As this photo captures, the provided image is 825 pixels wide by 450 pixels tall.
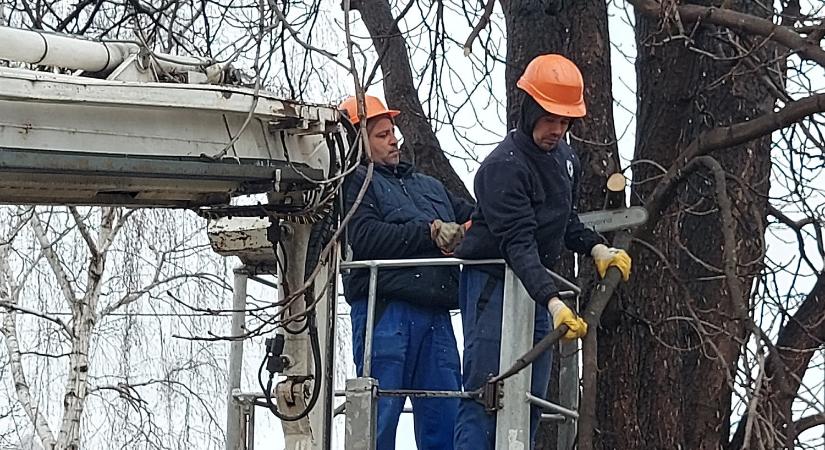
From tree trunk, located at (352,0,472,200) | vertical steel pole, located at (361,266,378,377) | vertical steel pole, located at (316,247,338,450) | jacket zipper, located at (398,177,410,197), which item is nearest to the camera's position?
vertical steel pole, located at (316,247,338,450)

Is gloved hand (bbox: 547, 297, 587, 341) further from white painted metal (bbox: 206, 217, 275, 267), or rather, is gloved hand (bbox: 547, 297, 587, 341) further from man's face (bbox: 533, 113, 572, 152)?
white painted metal (bbox: 206, 217, 275, 267)

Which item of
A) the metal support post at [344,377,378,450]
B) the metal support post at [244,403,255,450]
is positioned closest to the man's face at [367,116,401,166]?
the metal support post at [244,403,255,450]

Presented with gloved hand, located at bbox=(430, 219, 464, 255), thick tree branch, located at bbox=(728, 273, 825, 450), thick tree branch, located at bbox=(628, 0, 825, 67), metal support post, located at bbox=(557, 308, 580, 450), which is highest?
thick tree branch, located at bbox=(628, 0, 825, 67)

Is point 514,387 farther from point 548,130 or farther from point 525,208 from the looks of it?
point 548,130

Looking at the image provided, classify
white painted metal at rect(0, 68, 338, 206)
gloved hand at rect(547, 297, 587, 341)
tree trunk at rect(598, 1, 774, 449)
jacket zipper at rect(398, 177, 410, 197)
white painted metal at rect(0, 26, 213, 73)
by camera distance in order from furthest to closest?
tree trunk at rect(598, 1, 774, 449) → jacket zipper at rect(398, 177, 410, 197) → gloved hand at rect(547, 297, 587, 341) → white painted metal at rect(0, 26, 213, 73) → white painted metal at rect(0, 68, 338, 206)

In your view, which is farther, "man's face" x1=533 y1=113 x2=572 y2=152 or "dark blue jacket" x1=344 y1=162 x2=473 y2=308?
"dark blue jacket" x1=344 y1=162 x2=473 y2=308

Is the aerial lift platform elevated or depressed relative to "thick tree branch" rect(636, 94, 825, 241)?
depressed

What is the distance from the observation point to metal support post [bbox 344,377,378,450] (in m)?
5.42

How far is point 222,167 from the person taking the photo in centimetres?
486

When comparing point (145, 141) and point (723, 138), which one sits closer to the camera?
point (145, 141)

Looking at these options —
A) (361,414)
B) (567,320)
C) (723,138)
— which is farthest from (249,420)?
(723,138)

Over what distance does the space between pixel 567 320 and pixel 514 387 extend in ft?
1.14

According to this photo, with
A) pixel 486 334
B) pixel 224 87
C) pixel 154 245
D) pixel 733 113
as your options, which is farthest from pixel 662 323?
pixel 154 245

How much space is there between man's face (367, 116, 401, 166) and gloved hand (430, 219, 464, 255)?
1.55 feet
